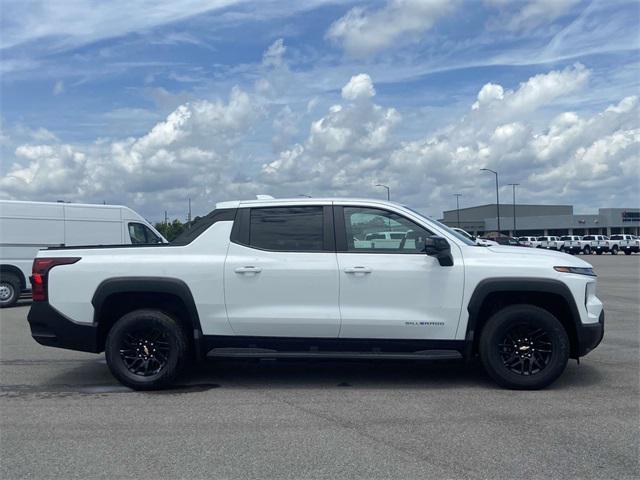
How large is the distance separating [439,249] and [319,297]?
1.26 meters

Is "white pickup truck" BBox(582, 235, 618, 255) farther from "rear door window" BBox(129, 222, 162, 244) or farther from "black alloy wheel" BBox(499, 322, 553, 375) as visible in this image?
"black alloy wheel" BBox(499, 322, 553, 375)

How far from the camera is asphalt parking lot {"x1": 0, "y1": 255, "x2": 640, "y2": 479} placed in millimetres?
4582

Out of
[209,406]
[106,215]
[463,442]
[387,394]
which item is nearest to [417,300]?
[387,394]

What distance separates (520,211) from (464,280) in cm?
12592

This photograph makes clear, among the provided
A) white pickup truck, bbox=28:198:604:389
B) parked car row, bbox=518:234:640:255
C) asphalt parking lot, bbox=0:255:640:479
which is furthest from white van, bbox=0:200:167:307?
parked car row, bbox=518:234:640:255

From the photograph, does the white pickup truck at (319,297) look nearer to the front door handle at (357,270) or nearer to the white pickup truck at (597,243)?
the front door handle at (357,270)

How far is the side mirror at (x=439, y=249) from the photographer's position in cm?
634

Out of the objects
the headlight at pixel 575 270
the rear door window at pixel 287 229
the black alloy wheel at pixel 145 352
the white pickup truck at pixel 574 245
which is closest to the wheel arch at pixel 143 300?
the black alloy wheel at pixel 145 352

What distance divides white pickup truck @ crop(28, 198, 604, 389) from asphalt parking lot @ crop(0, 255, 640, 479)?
0.42 m

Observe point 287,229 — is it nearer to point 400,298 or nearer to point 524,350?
point 400,298

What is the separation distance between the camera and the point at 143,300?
22.7ft

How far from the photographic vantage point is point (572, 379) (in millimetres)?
7074

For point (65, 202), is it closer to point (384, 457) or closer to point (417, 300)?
point (417, 300)

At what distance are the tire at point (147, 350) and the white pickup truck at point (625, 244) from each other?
195 ft
